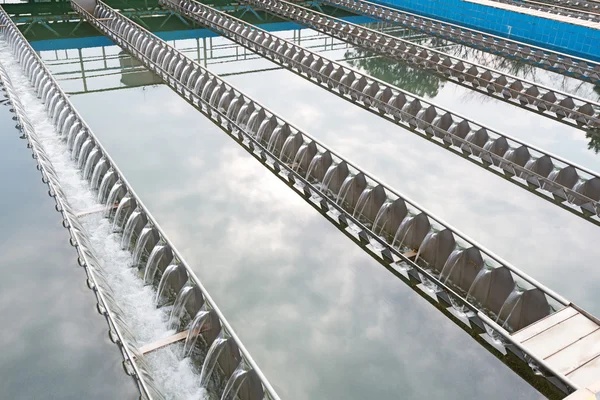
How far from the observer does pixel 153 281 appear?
8539 millimetres

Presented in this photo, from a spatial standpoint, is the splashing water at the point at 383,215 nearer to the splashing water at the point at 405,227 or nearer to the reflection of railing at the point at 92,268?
the splashing water at the point at 405,227

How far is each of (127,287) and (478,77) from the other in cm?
1446

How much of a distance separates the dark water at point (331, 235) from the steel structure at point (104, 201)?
873 mm

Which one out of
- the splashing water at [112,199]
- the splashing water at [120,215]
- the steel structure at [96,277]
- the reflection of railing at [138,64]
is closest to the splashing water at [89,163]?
the steel structure at [96,277]

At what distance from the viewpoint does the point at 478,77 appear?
60.2 ft

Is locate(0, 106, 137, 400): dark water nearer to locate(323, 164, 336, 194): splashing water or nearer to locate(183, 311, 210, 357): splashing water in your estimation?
locate(183, 311, 210, 357): splashing water

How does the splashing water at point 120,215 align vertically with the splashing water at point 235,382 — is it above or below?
below

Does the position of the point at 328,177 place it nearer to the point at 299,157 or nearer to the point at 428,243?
the point at 299,157

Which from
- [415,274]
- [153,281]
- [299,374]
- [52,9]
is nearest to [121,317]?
[153,281]

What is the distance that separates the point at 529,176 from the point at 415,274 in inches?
195

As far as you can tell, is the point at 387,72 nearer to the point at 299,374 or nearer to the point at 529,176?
the point at 529,176

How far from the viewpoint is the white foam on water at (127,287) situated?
6824 millimetres

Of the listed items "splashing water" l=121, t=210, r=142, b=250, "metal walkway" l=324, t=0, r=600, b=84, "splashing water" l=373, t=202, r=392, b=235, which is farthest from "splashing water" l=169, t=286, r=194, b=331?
"metal walkway" l=324, t=0, r=600, b=84

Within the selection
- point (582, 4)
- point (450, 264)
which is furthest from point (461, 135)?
point (582, 4)
